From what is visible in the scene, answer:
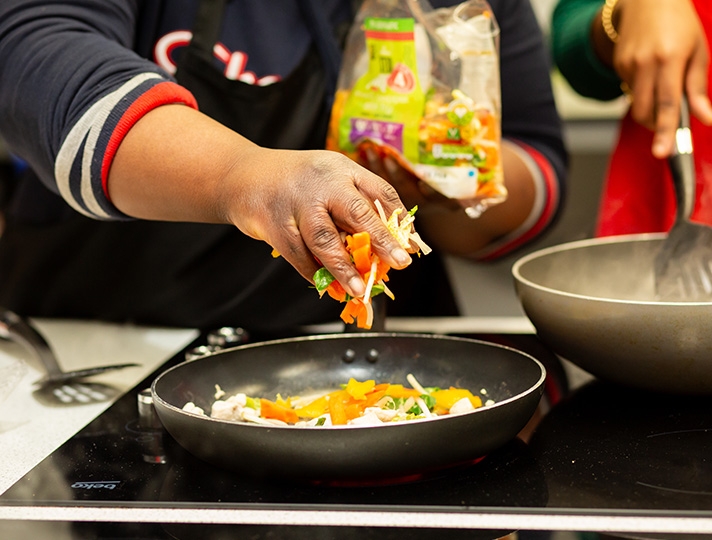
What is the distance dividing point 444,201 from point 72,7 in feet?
1.57

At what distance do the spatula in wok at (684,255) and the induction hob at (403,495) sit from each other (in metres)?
0.30

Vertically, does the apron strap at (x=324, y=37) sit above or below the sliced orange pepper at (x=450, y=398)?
above

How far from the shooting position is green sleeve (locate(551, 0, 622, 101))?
4.11 feet

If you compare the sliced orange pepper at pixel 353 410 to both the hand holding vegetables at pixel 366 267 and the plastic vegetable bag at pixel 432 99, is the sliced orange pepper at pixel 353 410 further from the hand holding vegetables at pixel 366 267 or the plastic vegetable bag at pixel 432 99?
the plastic vegetable bag at pixel 432 99

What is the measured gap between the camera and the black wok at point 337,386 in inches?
21.9

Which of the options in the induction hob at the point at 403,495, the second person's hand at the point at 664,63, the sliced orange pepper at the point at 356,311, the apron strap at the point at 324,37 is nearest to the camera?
the induction hob at the point at 403,495

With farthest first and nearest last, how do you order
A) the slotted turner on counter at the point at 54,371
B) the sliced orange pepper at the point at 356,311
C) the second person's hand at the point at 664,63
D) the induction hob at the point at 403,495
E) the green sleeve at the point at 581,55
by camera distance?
1. the green sleeve at the point at 581,55
2. the second person's hand at the point at 664,63
3. the slotted turner on counter at the point at 54,371
4. the sliced orange pepper at the point at 356,311
5. the induction hob at the point at 403,495

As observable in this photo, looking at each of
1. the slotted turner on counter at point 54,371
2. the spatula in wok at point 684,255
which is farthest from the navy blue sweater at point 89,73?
the spatula in wok at point 684,255

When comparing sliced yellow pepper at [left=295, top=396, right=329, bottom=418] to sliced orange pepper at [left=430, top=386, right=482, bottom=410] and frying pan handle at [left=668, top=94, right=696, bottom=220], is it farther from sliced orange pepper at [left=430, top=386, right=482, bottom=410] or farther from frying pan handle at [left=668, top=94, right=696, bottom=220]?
frying pan handle at [left=668, top=94, right=696, bottom=220]

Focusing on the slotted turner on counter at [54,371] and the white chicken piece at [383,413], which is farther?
the slotted turner on counter at [54,371]

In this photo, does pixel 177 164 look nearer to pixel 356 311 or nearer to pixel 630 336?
pixel 356 311

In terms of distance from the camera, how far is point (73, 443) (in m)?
0.69

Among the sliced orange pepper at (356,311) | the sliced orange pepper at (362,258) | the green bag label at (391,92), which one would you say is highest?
the green bag label at (391,92)

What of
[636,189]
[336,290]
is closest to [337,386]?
[336,290]
